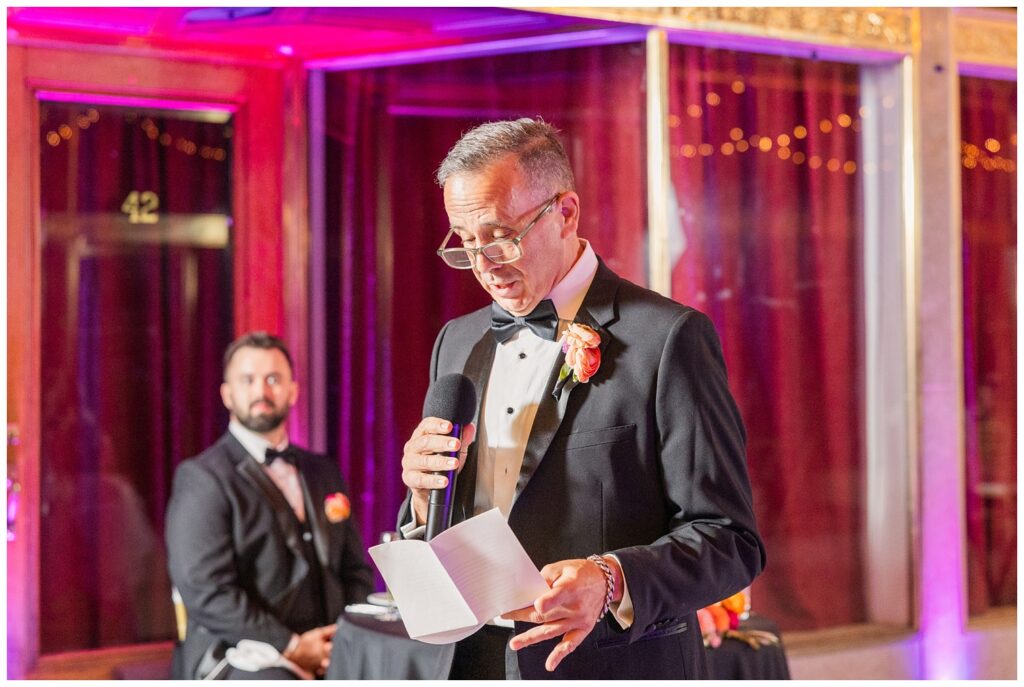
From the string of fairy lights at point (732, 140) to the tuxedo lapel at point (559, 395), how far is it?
94.8 inches

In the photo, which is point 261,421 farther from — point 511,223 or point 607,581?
point 607,581

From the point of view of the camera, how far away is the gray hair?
1.60 m

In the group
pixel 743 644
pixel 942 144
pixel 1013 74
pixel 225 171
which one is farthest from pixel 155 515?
pixel 1013 74

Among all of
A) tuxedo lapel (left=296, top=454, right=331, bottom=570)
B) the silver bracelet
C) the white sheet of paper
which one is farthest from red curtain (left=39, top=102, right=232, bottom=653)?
the silver bracelet

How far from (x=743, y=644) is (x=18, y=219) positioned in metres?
2.79

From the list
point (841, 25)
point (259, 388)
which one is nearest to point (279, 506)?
point (259, 388)

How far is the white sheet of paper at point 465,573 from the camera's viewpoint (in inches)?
54.9

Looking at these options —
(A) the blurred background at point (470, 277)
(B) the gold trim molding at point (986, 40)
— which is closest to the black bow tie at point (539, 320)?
(A) the blurred background at point (470, 277)

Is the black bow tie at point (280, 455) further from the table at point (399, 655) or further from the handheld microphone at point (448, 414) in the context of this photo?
the handheld microphone at point (448, 414)

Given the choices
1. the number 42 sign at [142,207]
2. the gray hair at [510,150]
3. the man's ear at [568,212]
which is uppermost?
the number 42 sign at [142,207]

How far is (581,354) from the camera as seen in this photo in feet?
5.21

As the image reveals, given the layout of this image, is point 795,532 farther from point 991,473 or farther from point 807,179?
point 807,179

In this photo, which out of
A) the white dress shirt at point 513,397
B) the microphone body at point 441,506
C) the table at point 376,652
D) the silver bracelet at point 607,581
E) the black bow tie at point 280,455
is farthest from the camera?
the black bow tie at point 280,455

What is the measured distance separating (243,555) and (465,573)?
2017 millimetres
